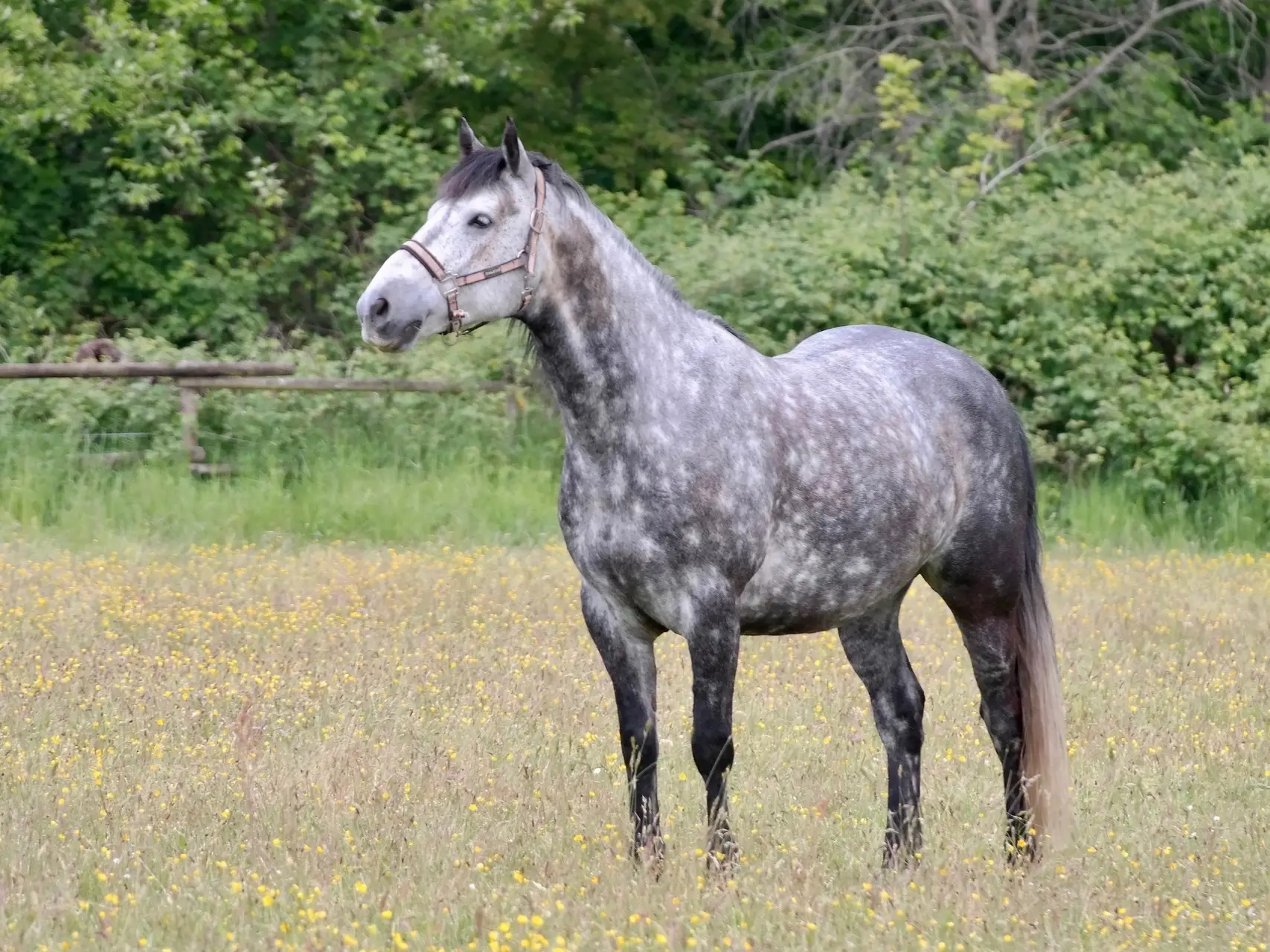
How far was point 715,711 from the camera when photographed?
5.15m

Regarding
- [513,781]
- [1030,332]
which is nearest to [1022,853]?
[513,781]

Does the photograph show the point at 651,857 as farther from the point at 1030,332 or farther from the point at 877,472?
the point at 1030,332

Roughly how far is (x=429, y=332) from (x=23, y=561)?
23.0 ft

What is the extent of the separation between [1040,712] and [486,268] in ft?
8.53

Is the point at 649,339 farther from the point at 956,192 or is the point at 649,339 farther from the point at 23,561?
the point at 956,192

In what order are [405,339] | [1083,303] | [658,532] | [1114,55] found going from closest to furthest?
Answer: [405,339] < [658,532] < [1083,303] < [1114,55]

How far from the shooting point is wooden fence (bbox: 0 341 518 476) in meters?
14.0

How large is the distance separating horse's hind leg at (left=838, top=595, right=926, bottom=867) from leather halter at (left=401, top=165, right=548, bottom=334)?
73.8 inches

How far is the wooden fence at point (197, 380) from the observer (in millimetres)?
13984

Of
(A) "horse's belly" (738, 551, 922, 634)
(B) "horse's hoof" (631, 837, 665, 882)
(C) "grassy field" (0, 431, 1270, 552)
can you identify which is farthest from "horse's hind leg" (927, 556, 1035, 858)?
(C) "grassy field" (0, 431, 1270, 552)

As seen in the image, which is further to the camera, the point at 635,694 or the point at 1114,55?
the point at 1114,55

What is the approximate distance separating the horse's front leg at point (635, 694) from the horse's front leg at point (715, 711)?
164 mm

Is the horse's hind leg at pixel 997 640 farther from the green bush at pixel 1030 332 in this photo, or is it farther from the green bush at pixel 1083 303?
the green bush at pixel 1083 303

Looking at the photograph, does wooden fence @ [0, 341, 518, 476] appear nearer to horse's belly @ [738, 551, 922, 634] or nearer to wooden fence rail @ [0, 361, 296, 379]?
wooden fence rail @ [0, 361, 296, 379]
